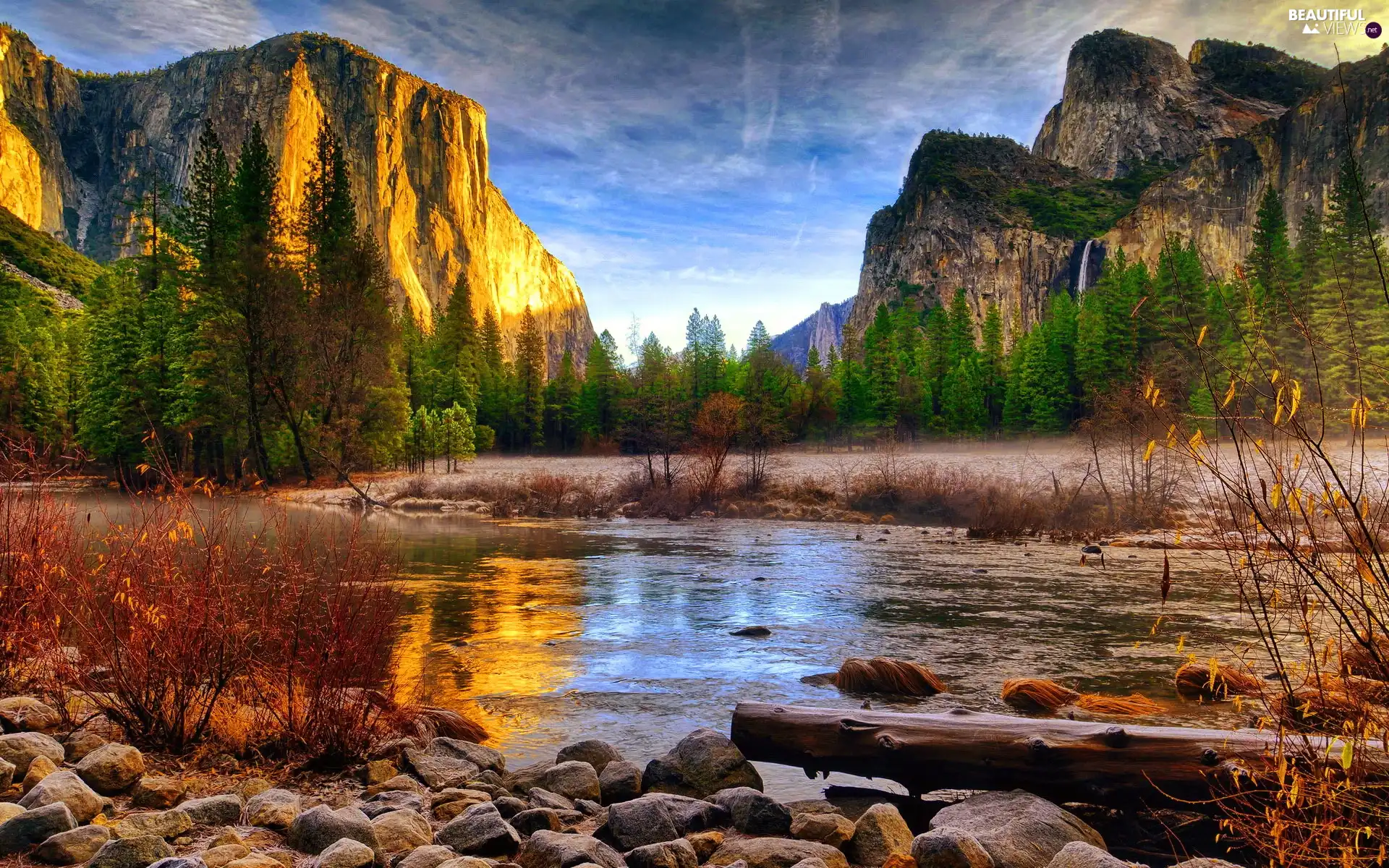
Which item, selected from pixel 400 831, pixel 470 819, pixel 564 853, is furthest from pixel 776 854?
pixel 400 831

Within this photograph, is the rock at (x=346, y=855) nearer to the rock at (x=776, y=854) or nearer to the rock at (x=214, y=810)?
the rock at (x=214, y=810)

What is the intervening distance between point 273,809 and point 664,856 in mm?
2489

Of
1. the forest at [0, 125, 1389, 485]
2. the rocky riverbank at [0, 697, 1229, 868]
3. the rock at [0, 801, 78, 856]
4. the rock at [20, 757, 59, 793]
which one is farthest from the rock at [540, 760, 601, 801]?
the forest at [0, 125, 1389, 485]

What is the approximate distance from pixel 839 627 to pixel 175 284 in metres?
43.1

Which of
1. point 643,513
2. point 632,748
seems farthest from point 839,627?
point 643,513

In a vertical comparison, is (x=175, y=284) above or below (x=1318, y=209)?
below

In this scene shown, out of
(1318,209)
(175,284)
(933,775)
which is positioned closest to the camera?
(933,775)

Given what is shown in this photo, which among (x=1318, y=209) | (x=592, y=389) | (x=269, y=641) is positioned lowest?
(x=269, y=641)

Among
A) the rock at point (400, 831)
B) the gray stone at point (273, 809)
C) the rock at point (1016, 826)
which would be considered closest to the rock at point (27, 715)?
the gray stone at point (273, 809)

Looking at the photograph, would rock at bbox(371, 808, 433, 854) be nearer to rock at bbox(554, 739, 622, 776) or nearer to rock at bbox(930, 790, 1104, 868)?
rock at bbox(554, 739, 622, 776)

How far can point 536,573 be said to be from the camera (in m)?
19.7

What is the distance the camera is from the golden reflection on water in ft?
30.7

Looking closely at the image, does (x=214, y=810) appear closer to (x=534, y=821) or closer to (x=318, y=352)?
(x=534, y=821)

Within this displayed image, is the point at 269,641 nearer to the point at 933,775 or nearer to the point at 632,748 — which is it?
the point at 632,748
